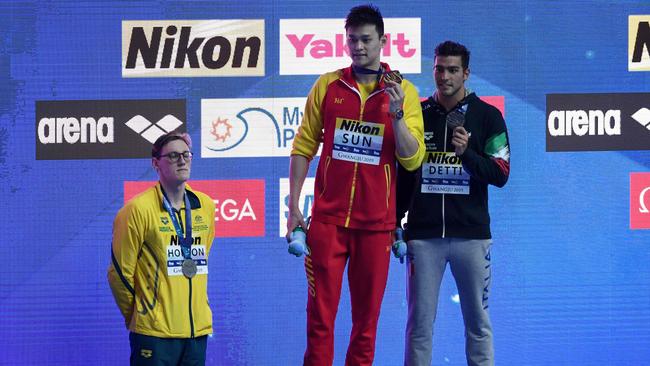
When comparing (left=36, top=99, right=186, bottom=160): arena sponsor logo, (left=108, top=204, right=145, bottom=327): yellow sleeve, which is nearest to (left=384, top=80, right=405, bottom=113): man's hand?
(left=108, top=204, right=145, bottom=327): yellow sleeve

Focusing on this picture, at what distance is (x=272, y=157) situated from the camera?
14.8 ft

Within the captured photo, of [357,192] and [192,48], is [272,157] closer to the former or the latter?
→ [192,48]

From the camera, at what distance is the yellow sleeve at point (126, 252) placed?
3.12 meters

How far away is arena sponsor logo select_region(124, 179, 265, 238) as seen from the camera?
14.7 feet

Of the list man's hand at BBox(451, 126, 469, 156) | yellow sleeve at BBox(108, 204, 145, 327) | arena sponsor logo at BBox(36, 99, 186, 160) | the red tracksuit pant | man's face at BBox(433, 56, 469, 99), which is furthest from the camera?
arena sponsor logo at BBox(36, 99, 186, 160)

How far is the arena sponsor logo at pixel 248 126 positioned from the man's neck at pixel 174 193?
1249 mm

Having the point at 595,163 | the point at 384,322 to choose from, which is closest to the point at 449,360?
the point at 384,322

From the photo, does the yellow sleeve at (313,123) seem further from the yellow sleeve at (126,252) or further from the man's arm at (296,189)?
the yellow sleeve at (126,252)

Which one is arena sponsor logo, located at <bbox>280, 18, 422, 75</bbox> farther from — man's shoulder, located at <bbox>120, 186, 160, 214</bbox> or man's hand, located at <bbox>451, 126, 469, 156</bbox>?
man's shoulder, located at <bbox>120, 186, 160, 214</bbox>

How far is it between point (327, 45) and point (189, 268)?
1.72 metres

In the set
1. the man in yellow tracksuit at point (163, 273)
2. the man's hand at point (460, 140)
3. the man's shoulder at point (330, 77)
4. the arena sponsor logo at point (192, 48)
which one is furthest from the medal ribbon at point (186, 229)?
the arena sponsor logo at point (192, 48)

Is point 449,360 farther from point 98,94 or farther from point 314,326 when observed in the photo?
point 98,94

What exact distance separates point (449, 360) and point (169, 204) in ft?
6.43

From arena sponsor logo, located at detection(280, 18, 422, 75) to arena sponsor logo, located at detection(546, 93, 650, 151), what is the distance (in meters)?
0.74
